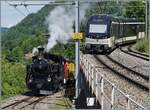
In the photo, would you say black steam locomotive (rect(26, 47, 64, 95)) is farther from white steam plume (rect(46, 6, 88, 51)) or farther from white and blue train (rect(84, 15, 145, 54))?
white and blue train (rect(84, 15, 145, 54))

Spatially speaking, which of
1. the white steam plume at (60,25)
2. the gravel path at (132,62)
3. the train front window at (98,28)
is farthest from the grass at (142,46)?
the white steam plume at (60,25)

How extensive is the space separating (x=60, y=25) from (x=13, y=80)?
4178 millimetres

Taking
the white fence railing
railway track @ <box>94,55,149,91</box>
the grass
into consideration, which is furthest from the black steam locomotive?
the grass

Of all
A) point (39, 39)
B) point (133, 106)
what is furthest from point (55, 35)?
point (133, 106)

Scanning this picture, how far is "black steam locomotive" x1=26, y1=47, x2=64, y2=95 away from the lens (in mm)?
16719

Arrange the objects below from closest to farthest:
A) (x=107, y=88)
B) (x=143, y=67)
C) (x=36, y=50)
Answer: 1. (x=107, y=88)
2. (x=36, y=50)
3. (x=143, y=67)

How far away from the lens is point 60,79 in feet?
56.7

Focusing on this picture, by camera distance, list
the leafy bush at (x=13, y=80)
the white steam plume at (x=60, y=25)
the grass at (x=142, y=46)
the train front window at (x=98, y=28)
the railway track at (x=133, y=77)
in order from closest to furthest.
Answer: the railway track at (x=133, y=77)
the leafy bush at (x=13, y=80)
the white steam plume at (x=60, y=25)
the train front window at (x=98, y=28)
the grass at (x=142, y=46)

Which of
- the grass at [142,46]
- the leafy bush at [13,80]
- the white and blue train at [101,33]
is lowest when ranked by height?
the leafy bush at [13,80]

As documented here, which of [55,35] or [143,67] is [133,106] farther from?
[143,67]

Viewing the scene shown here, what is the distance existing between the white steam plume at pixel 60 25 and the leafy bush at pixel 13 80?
184 cm

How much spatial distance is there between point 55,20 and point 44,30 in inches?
49.8

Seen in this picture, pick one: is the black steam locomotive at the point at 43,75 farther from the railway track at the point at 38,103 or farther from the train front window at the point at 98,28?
the train front window at the point at 98,28

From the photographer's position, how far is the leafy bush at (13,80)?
65.8 ft
